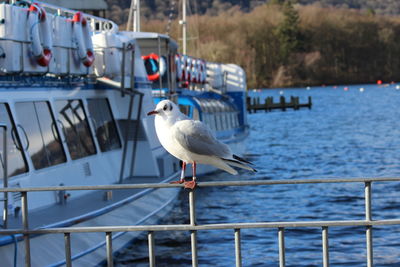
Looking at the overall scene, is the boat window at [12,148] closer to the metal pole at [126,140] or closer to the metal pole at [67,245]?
the metal pole at [126,140]

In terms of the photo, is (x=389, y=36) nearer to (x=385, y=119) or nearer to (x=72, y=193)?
(x=385, y=119)

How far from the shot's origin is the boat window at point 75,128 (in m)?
15.2

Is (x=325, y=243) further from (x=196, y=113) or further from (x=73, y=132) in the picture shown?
(x=196, y=113)

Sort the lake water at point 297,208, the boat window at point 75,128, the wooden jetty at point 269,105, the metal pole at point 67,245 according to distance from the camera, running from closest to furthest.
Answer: the metal pole at point 67,245 → the boat window at point 75,128 → the lake water at point 297,208 → the wooden jetty at point 269,105

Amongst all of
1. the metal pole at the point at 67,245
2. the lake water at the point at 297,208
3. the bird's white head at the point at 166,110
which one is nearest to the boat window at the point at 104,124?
the lake water at the point at 297,208

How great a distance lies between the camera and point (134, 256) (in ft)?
50.6

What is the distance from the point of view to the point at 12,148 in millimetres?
12977

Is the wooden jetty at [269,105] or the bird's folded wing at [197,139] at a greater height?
the bird's folded wing at [197,139]

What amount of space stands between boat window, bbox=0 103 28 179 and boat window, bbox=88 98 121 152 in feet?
11.3

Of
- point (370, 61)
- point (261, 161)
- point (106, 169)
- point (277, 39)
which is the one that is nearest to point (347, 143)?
point (261, 161)

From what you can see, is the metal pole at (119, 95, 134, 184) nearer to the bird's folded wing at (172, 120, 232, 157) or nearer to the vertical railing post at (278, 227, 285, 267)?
the bird's folded wing at (172, 120, 232, 157)

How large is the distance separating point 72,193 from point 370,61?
6682 inches

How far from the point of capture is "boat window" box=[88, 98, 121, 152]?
655 inches

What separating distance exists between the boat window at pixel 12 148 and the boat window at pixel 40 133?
30cm
